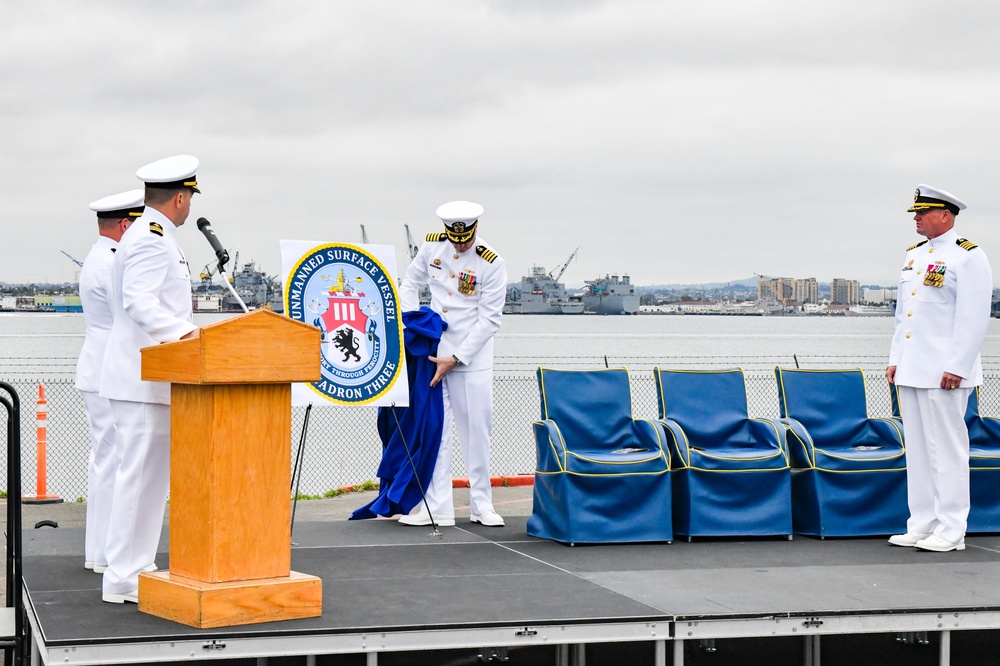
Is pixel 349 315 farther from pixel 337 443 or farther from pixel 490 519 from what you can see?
pixel 337 443

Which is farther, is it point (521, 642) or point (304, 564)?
point (304, 564)

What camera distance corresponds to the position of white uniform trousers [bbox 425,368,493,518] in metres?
7.43

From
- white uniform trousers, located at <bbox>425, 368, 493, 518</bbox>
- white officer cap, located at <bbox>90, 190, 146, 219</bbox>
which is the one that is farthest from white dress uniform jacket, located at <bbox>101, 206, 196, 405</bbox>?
white uniform trousers, located at <bbox>425, 368, 493, 518</bbox>

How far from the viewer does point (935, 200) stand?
22.0 feet

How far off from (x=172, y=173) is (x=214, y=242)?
0.35 metres

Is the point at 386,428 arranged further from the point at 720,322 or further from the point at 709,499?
the point at 720,322

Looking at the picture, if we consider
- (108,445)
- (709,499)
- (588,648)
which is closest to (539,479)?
(709,499)

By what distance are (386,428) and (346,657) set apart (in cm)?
240

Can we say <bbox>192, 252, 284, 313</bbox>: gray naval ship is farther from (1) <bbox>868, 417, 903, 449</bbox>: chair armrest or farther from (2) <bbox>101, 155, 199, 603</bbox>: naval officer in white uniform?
(1) <bbox>868, 417, 903, 449</bbox>: chair armrest

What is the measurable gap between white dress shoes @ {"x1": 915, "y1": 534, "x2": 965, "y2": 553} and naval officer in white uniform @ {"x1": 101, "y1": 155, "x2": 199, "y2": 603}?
156 inches

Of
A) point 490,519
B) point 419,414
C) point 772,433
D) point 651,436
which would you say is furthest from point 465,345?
point 772,433

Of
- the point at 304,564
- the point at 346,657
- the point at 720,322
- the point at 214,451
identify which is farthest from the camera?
the point at 720,322

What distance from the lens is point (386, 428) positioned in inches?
309

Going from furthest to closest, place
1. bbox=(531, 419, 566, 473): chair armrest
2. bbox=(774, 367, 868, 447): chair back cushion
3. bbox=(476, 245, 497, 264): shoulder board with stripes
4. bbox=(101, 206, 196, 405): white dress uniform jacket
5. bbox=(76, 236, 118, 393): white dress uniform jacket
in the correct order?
bbox=(774, 367, 868, 447): chair back cushion
bbox=(476, 245, 497, 264): shoulder board with stripes
bbox=(531, 419, 566, 473): chair armrest
bbox=(76, 236, 118, 393): white dress uniform jacket
bbox=(101, 206, 196, 405): white dress uniform jacket
